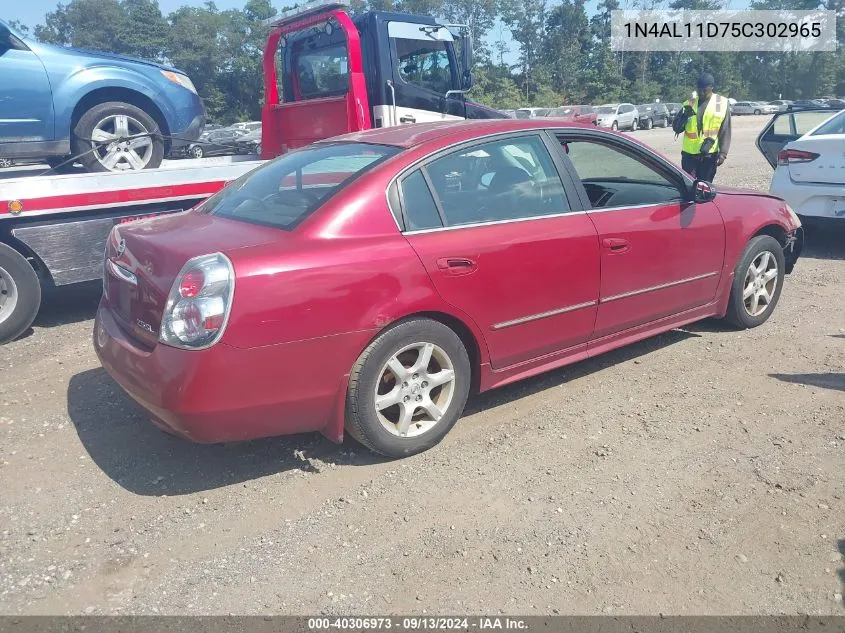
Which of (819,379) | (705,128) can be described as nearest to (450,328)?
(819,379)

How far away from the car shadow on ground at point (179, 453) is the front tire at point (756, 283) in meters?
1.72

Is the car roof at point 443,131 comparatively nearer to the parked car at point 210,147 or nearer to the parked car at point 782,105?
the parked car at point 210,147

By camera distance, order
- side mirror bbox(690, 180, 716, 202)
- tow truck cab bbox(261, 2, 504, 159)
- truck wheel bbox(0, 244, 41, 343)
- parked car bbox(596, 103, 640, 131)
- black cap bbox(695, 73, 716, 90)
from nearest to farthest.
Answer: side mirror bbox(690, 180, 716, 202), truck wheel bbox(0, 244, 41, 343), tow truck cab bbox(261, 2, 504, 159), black cap bbox(695, 73, 716, 90), parked car bbox(596, 103, 640, 131)

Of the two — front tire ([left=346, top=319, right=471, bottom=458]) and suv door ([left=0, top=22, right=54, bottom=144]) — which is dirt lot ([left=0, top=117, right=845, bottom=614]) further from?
suv door ([left=0, top=22, right=54, bottom=144])

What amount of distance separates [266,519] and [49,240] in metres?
3.38

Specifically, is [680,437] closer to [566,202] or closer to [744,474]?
[744,474]

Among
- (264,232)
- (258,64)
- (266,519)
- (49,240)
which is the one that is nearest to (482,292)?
(264,232)

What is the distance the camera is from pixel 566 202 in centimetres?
405

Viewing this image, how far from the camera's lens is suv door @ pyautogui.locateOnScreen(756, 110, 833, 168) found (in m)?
8.93

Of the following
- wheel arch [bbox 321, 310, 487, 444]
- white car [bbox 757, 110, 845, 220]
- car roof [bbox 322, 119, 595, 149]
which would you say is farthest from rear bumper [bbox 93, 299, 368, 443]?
white car [bbox 757, 110, 845, 220]

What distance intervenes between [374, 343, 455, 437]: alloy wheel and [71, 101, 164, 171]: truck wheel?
4137 mm

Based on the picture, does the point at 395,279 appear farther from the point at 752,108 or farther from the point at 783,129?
the point at 752,108

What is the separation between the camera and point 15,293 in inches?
209

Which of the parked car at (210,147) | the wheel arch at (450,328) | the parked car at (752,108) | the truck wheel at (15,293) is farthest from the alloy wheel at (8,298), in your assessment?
the parked car at (752,108)
